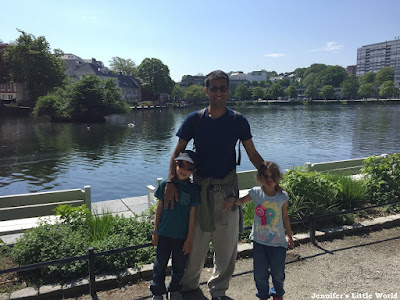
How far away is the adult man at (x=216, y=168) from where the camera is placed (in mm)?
3213

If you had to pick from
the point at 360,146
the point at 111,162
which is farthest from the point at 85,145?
the point at 360,146

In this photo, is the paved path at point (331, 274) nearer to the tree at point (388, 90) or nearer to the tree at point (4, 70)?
the tree at point (4, 70)

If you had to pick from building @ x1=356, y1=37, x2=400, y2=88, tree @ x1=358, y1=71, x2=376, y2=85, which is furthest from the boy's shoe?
building @ x1=356, y1=37, x2=400, y2=88

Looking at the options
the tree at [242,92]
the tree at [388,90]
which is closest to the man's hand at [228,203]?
the tree at [388,90]

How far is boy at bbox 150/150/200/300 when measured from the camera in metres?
3.16

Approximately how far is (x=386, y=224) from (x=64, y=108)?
158ft

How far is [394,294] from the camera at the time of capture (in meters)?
3.56

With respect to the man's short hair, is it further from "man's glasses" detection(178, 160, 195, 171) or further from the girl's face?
the girl's face

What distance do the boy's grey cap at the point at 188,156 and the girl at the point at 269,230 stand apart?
55cm

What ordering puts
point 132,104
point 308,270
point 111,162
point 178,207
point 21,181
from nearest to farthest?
point 178,207
point 308,270
point 21,181
point 111,162
point 132,104

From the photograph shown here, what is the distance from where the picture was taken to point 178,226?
10.5 ft

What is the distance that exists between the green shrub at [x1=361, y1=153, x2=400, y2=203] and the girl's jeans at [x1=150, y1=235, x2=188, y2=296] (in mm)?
4874

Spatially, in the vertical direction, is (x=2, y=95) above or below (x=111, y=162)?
above

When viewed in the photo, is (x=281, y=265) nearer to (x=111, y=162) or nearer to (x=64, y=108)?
(x=111, y=162)
